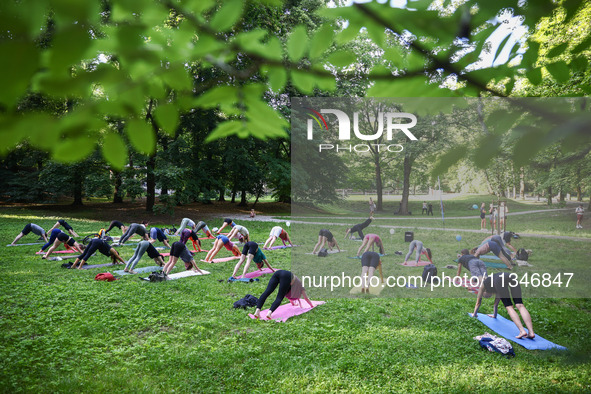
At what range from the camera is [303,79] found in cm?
113

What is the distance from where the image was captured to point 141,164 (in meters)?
20.2

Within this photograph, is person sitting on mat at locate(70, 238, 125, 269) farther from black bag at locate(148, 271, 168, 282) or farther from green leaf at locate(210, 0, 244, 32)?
green leaf at locate(210, 0, 244, 32)

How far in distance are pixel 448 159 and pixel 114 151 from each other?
2.42ft

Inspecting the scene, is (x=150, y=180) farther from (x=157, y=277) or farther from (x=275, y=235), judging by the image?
(x=157, y=277)

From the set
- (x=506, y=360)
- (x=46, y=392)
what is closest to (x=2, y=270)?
(x=46, y=392)

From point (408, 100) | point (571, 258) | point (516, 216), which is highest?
point (408, 100)

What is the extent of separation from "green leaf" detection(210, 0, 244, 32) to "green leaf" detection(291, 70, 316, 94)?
0.31m

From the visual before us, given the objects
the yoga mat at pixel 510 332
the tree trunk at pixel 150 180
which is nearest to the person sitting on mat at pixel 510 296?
the yoga mat at pixel 510 332

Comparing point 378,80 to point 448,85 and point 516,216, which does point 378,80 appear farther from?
point 516,216

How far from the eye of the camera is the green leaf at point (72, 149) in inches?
25.5

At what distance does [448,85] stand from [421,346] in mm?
6104

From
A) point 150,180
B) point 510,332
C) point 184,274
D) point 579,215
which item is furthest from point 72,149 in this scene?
point 150,180

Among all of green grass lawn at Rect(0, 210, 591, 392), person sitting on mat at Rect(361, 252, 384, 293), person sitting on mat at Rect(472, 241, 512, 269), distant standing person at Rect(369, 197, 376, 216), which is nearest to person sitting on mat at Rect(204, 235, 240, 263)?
green grass lawn at Rect(0, 210, 591, 392)

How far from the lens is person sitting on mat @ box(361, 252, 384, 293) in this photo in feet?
31.0
